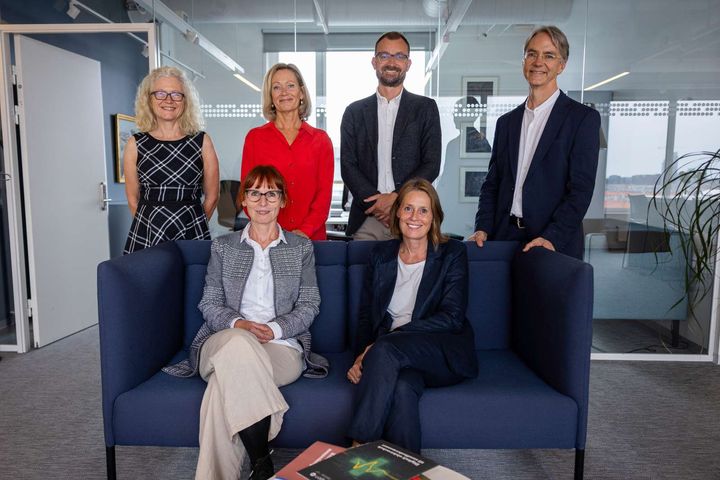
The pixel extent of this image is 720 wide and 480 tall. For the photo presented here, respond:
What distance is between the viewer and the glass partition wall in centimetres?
362

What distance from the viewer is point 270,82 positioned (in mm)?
2580

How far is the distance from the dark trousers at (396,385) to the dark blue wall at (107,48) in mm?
3609

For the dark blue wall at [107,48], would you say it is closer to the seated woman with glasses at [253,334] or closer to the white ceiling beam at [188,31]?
the white ceiling beam at [188,31]

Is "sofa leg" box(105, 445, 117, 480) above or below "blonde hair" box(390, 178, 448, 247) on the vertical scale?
below

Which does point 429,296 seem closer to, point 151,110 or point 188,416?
point 188,416

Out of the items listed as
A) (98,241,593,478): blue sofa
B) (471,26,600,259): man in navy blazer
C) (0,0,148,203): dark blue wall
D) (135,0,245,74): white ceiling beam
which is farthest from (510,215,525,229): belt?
(0,0,148,203): dark blue wall

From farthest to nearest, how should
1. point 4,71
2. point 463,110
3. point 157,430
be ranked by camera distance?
point 463,110 → point 4,71 → point 157,430

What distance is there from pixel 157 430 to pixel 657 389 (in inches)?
108

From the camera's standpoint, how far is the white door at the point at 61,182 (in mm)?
3820

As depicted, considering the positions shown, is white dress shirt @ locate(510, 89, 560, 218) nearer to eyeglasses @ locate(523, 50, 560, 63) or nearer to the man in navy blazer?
the man in navy blazer

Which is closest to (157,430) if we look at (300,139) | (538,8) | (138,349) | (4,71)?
(138,349)

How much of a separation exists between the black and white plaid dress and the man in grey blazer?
77cm

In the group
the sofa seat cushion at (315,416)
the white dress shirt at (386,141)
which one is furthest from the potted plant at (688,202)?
the sofa seat cushion at (315,416)

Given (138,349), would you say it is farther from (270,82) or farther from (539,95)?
(539,95)
